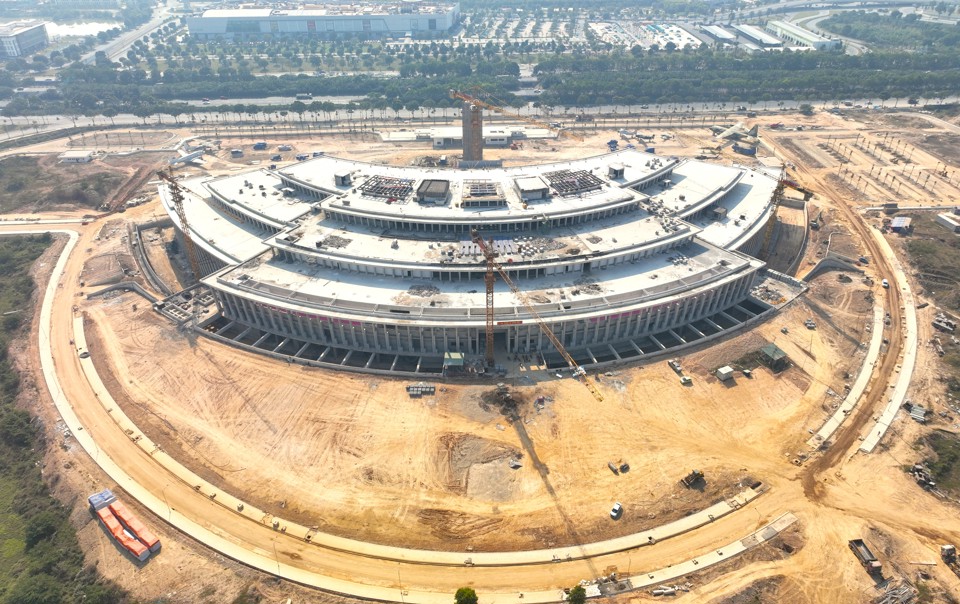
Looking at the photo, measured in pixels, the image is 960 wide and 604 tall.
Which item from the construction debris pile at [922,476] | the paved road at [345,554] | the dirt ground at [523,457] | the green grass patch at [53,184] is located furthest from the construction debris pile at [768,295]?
the green grass patch at [53,184]

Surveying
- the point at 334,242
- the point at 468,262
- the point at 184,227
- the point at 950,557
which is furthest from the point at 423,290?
the point at 950,557

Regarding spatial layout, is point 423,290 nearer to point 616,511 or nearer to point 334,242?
point 334,242

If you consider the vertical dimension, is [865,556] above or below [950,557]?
above

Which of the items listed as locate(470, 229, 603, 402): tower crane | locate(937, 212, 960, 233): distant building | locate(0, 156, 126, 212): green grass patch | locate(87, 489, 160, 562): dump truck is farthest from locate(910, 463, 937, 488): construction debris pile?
locate(0, 156, 126, 212): green grass patch

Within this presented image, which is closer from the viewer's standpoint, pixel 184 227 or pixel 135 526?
pixel 135 526

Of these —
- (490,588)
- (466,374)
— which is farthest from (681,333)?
(490,588)

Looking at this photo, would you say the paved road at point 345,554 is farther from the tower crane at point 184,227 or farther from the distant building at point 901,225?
the distant building at point 901,225
